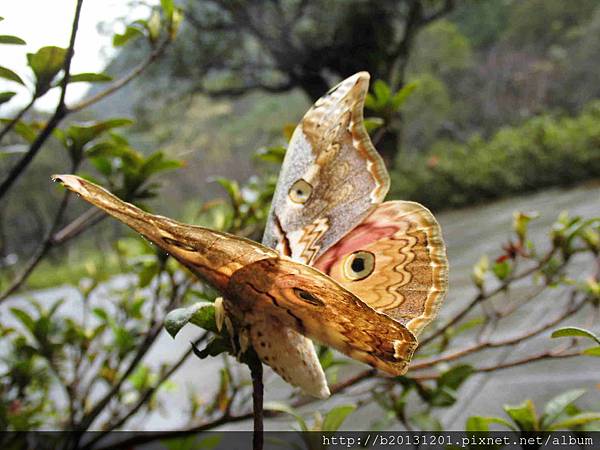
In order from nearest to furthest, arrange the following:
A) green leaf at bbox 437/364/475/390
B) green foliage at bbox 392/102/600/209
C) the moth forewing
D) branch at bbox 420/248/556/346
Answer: the moth forewing
green leaf at bbox 437/364/475/390
branch at bbox 420/248/556/346
green foliage at bbox 392/102/600/209

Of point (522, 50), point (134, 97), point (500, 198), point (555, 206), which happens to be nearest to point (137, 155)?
point (555, 206)

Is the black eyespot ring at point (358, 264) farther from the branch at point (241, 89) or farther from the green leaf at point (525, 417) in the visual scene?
the branch at point (241, 89)

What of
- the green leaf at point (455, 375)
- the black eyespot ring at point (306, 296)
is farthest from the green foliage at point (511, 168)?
the black eyespot ring at point (306, 296)

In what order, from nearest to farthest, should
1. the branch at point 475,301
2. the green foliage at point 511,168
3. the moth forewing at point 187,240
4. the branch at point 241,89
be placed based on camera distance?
the moth forewing at point 187,240 → the branch at point 475,301 → the green foliage at point 511,168 → the branch at point 241,89

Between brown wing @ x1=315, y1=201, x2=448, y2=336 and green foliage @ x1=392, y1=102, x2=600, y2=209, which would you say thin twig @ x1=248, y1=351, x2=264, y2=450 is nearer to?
brown wing @ x1=315, y1=201, x2=448, y2=336

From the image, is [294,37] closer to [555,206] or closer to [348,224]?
[555,206]

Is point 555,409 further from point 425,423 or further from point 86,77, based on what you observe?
point 86,77

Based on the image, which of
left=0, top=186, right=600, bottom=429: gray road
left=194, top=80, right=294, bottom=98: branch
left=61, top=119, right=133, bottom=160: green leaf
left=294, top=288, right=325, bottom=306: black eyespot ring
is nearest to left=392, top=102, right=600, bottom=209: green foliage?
left=194, top=80, right=294, bottom=98: branch

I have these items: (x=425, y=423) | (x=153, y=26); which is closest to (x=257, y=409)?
(x=425, y=423)
